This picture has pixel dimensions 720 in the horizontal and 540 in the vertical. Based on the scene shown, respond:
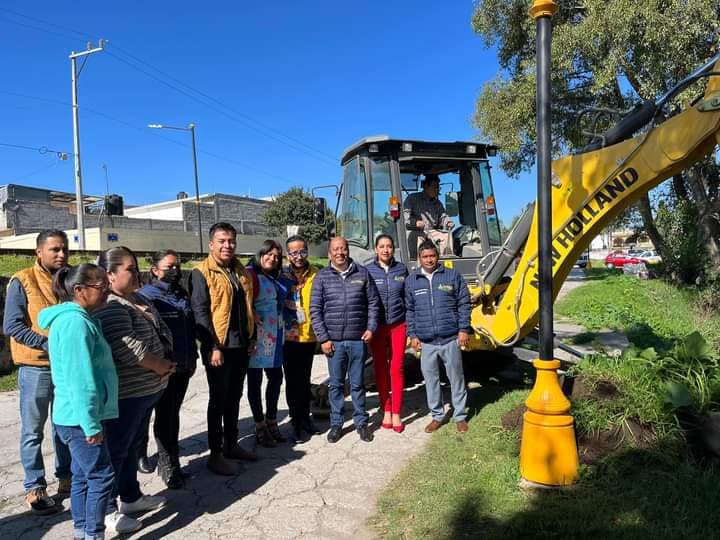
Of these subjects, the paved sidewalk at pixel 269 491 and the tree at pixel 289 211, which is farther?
the tree at pixel 289 211

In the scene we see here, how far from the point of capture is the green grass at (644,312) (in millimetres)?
9008

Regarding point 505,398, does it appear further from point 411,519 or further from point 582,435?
point 411,519

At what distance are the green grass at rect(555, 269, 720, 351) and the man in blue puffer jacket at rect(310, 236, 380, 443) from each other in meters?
5.02

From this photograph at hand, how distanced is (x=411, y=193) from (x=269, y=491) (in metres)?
3.80

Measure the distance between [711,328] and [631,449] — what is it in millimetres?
7163

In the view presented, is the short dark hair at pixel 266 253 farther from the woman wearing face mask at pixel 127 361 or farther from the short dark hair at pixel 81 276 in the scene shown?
the short dark hair at pixel 81 276

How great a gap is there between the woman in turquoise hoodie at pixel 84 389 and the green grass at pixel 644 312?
733 centimetres

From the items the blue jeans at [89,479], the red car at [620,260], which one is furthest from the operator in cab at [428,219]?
the red car at [620,260]

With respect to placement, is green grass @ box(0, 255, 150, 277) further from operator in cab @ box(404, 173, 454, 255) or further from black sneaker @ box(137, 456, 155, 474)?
black sneaker @ box(137, 456, 155, 474)

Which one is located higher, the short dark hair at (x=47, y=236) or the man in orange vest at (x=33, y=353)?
the short dark hair at (x=47, y=236)

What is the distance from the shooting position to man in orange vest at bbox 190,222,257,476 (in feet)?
12.9

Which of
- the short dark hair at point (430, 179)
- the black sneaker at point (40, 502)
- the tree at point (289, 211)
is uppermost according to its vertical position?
the tree at point (289, 211)

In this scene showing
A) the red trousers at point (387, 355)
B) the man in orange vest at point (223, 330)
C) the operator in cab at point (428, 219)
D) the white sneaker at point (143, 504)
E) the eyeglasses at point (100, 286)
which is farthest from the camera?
the operator in cab at point (428, 219)

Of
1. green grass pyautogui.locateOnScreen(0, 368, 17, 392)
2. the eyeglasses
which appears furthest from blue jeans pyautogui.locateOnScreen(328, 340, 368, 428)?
green grass pyautogui.locateOnScreen(0, 368, 17, 392)
